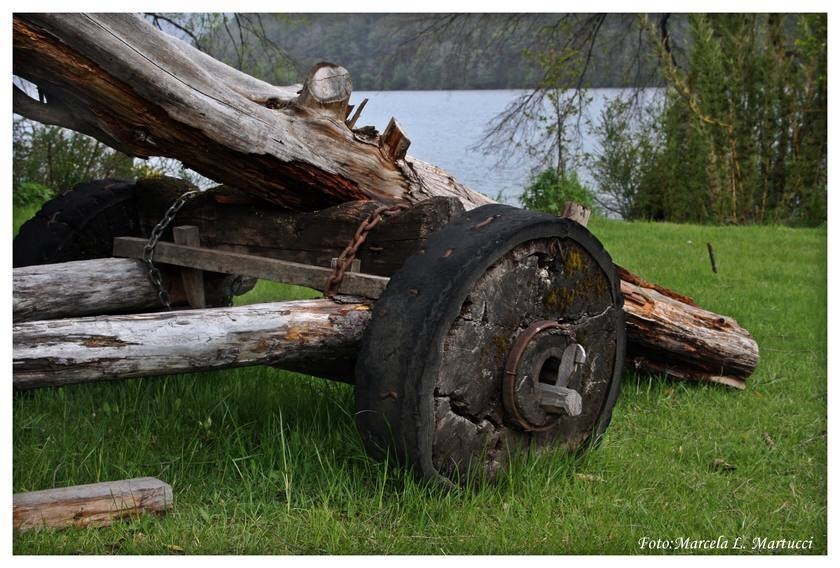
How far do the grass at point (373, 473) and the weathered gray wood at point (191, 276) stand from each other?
0.39 m

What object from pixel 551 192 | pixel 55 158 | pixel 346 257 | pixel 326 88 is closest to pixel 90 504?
pixel 346 257

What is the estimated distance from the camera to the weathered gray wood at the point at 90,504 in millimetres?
2982

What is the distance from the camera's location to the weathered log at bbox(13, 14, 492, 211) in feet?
11.0

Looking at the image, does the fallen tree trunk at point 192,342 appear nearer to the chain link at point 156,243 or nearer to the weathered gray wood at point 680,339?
the chain link at point 156,243

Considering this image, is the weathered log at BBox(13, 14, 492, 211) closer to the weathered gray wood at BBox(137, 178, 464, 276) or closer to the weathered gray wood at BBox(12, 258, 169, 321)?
the weathered gray wood at BBox(137, 178, 464, 276)

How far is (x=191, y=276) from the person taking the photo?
4629 millimetres

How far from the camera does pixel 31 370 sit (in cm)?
288

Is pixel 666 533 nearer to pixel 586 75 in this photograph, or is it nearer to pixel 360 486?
pixel 360 486

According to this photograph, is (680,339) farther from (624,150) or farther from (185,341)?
(624,150)

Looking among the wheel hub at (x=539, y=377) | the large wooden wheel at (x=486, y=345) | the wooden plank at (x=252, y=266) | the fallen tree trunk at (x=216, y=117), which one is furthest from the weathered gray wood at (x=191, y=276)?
the wheel hub at (x=539, y=377)

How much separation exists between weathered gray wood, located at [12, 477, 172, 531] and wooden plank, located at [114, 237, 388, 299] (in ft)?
3.33

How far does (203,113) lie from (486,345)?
1465 millimetres

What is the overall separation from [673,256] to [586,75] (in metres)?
4.98

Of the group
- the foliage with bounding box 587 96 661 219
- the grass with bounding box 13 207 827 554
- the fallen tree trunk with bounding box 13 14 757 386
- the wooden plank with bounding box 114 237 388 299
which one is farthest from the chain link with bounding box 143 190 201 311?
the foliage with bounding box 587 96 661 219
